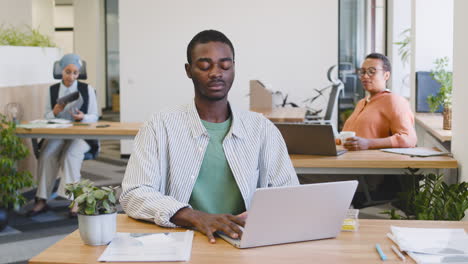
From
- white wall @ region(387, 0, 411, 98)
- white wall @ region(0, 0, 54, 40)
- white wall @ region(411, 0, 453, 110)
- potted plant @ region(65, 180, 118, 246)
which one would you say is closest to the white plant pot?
potted plant @ region(65, 180, 118, 246)

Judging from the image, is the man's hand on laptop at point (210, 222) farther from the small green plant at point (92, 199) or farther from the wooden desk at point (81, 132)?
the wooden desk at point (81, 132)

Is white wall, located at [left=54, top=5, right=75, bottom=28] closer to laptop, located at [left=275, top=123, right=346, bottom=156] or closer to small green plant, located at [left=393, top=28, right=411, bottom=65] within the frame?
small green plant, located at [left=393, top=28, right=411, bottom=65]

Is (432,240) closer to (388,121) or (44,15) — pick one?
(388,121)

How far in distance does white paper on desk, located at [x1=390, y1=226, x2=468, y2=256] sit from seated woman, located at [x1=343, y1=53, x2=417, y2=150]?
80.3 inches

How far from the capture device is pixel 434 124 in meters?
5.16

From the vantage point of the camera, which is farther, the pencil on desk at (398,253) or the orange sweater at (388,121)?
the orange sweater at (388,121)

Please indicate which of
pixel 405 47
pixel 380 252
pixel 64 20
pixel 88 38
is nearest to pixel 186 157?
pixel 380 252

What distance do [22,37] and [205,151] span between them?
5.23m

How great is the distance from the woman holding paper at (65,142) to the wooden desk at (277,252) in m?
3.86

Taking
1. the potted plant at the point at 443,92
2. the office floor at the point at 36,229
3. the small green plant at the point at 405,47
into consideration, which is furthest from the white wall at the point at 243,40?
the potted plant at the point at 443,92

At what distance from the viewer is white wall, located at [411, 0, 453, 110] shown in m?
6.13

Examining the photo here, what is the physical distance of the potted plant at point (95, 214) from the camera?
1.97m

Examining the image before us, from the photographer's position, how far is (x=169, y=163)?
8.09 feet

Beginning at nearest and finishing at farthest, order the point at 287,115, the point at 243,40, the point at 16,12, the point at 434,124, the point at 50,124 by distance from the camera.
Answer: the point at 434,124 → the point at 50,124 → the point at 287,115 → the point at 16,12 → the point at 243,40
